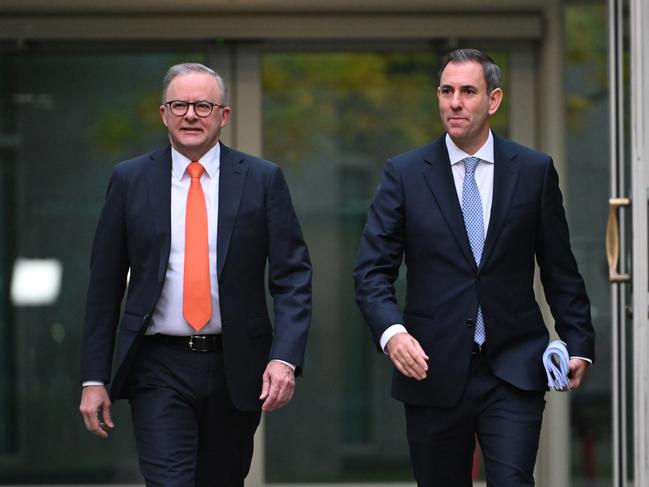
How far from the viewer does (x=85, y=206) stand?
8.88m

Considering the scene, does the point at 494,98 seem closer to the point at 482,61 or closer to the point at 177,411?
the point at 482,61

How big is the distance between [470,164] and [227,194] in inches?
33.4

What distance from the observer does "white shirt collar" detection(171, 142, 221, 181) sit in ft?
17.8

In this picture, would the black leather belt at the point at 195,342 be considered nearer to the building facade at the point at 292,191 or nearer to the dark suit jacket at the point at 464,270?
the dark suit jacket at the point at 464,270

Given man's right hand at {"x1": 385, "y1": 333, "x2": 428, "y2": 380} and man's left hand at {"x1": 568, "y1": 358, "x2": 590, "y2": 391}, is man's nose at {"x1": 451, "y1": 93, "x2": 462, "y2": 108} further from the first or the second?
man's left hand at {"x1": 568, "y1": 358, "x2": 590, "y2": 391}

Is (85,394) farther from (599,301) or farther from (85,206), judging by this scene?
(599,301)

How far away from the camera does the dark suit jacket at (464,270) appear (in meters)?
5.18

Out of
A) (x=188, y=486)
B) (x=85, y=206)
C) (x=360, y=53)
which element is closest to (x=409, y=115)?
(x=360, y=53)

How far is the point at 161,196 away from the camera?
5363 mm

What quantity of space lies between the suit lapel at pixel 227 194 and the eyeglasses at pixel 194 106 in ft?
0.65

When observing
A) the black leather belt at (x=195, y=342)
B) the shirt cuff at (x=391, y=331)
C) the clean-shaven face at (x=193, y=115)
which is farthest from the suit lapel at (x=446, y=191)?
the black leather belt at (x=195, y=342)

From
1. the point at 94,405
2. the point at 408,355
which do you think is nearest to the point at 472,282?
the point at 408,355

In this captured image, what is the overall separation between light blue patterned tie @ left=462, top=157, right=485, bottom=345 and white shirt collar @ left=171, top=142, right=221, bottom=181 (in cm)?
88

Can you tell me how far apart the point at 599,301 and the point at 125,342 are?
178 inches
